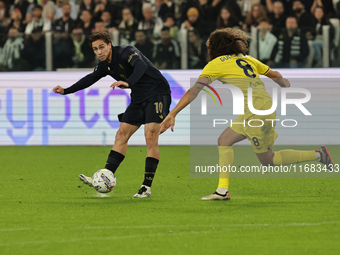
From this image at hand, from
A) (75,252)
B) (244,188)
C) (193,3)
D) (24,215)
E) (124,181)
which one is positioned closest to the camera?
(75,252)

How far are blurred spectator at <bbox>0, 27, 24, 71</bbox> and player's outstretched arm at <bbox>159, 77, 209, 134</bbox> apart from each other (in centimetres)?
851

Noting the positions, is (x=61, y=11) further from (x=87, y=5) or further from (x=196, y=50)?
(x=196, y=50)

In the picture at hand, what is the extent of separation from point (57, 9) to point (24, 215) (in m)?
11.2

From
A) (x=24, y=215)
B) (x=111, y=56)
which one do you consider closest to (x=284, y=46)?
(x=111, y=56)

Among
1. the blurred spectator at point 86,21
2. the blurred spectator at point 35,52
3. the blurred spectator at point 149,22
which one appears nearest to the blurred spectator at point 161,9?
the blurred spectator at point 149,22

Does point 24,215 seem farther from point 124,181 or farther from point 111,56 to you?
point 124,181

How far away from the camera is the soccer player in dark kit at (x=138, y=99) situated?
21.9 ft

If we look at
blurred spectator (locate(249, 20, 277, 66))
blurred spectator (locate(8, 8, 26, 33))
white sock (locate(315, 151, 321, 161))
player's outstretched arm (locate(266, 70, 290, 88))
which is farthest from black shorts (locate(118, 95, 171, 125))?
blurred spectator (locate(8, 8, 26, 33))

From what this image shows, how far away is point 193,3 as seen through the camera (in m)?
14.5

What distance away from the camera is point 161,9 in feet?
48.9

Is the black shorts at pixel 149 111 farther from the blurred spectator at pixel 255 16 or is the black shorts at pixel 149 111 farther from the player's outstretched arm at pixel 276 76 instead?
the blurred spectator at pixel 255 16

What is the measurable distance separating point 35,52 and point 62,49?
63cm

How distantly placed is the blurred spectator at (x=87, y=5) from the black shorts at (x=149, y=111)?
916 centimetres

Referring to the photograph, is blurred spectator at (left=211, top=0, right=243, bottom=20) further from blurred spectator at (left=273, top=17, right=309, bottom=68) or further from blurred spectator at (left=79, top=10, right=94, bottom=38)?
blurred spectator at (left=79, top=10, right=94, bottom=38)
